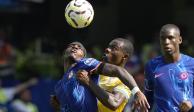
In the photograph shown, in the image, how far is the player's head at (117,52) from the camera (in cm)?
877

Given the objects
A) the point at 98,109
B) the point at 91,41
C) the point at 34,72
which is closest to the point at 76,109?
the point at 98,109

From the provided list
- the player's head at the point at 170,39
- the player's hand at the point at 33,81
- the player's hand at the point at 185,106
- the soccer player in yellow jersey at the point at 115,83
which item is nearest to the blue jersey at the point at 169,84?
the player's hand at the point at 185,106

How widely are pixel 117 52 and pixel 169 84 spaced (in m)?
1.11

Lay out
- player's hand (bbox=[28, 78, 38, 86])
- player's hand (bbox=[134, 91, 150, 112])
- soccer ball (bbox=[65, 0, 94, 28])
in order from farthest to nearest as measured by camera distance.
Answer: player's hand (bbox=[28, 78, 38, 86]) < soccer ball (bbox=[65, 0, 94, 28]) < player's hand (bbox=[134, 91, 150, 112])

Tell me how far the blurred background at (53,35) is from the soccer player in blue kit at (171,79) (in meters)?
5.55

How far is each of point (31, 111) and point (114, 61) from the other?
7.42 metres

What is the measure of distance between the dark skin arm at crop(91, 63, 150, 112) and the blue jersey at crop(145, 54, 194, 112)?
1.61m

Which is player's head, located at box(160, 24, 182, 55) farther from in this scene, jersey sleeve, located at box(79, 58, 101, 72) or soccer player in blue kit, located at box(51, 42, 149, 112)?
jersey sleeve, located at box(79, 58, 101, 72)

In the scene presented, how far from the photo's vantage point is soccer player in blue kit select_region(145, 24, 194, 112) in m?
9.59

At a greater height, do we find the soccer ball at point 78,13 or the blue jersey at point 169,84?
the soccer ball at point 78,13

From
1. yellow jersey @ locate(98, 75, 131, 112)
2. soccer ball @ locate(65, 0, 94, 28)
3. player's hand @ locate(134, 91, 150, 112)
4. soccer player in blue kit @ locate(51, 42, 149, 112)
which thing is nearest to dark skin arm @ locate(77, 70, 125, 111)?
soccer player in blue kit @ locate(51, 42, 149, 112)

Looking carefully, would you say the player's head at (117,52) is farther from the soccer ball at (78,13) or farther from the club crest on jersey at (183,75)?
the club crest on jersey at (183,75)

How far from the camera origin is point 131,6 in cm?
2352

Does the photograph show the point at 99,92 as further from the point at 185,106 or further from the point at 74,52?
the point at 185,106
